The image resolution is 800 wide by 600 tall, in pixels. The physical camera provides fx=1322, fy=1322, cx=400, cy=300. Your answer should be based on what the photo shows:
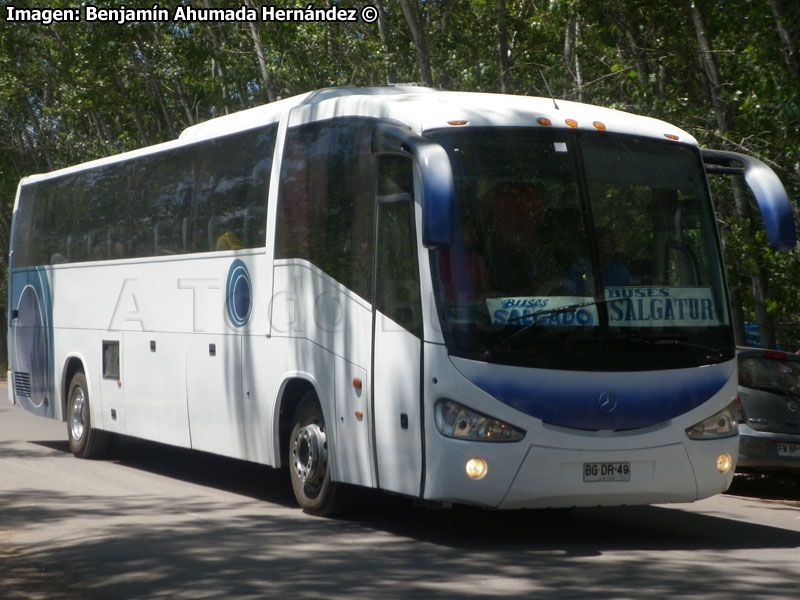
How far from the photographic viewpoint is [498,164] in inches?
364

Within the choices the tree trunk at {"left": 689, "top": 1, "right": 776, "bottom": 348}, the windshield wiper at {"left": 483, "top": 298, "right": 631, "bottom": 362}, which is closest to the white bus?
the windshield wiper at {"left": 483, "top": 298, "right": 631, "bottom": 362}

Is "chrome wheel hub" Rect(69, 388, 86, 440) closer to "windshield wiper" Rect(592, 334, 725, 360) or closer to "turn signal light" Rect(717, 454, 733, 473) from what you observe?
"windshield wiper" Rect(592, 334, 725, 360)

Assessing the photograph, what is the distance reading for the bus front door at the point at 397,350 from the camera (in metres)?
9.12

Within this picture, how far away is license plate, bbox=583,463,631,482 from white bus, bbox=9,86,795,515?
0.6 inches

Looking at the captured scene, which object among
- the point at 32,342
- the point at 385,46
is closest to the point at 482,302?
the point at 32,342

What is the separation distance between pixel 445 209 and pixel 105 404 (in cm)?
795

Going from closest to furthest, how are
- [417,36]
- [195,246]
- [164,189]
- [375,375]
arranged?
[375,375], [195,246], [164,189], [417,36]

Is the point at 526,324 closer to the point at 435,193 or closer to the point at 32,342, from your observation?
the point at 435,193

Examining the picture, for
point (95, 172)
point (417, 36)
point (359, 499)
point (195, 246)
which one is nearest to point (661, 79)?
point (417, 36)

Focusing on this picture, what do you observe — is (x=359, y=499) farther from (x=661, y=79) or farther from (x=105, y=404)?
(x=661, y=79)

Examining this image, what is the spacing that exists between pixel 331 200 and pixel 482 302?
6.36 feet

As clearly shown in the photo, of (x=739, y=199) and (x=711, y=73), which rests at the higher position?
(x=711, y=73)

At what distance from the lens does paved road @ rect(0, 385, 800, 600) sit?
→ 25.2 feet

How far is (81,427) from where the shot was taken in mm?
15703
